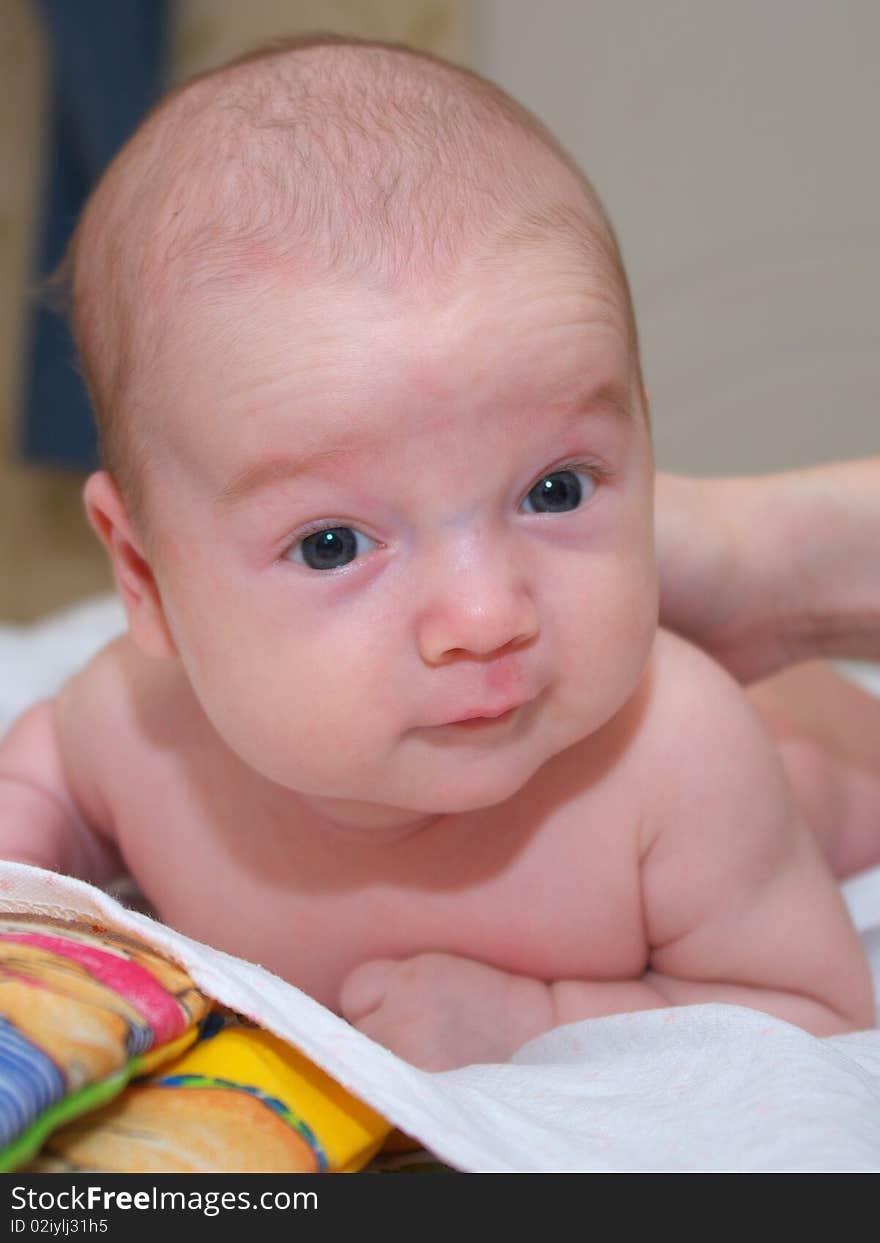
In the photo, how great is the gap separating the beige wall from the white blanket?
216 cm

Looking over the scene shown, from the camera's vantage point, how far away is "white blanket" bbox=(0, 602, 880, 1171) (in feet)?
2.05

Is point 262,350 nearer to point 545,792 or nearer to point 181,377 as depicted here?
point 181,377

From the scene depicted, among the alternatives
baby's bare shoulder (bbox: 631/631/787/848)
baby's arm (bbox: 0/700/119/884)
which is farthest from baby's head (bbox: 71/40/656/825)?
baby's arm (bbox: 0/700/119/884)

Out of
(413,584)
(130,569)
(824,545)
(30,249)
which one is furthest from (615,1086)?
(30,249)

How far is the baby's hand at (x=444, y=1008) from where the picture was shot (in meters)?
0.84

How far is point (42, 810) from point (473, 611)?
A: 0.49 meters

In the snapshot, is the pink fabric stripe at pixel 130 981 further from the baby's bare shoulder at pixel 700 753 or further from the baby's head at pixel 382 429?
the baby's bare shoulder at pixel 700 753

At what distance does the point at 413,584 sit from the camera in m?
0.73

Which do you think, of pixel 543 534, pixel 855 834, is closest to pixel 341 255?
pixel 543 534

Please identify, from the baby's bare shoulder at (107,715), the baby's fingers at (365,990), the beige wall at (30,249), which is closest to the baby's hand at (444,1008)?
the baby's fingers at (365,990)

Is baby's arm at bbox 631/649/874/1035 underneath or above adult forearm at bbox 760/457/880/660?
underneath

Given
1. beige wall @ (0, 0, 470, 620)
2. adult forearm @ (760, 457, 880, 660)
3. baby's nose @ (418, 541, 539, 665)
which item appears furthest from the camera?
beige wall @ (0, 0, 470, 620)

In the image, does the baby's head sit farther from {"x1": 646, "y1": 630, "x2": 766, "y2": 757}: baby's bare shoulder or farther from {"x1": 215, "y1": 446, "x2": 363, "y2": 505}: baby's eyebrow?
{"x1": 646, "y1": 630, "x2": 766, "y2": 757}: baby's bare shoulder

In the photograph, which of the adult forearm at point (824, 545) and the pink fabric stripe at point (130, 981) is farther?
the adult forearm at point (824, 545)
